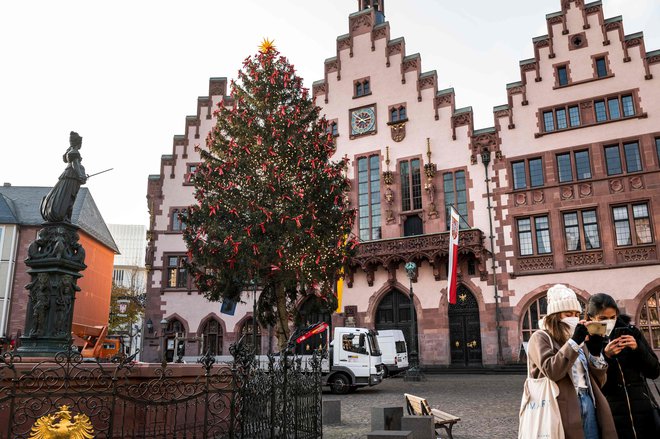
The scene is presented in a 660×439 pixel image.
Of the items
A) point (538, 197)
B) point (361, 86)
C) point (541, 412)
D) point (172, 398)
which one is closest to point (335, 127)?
point (361, 86)

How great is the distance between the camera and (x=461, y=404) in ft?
49.4

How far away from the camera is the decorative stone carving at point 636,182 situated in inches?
1025

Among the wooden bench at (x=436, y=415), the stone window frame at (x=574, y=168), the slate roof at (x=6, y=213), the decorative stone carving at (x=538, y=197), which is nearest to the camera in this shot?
the wooden bench at (x=436, y=415)

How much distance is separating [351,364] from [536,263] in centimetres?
1253

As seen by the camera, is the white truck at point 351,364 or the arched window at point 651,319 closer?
the white truck at point 351,364

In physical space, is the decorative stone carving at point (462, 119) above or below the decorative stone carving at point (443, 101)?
below

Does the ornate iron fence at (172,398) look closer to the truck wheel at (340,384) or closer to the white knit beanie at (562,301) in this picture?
the white knit beanie at (562,301)

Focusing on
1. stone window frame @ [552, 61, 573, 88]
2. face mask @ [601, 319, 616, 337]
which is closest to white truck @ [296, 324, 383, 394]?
face mask @ [601, 319, 616, 337]

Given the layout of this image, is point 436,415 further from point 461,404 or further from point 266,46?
point 266,46

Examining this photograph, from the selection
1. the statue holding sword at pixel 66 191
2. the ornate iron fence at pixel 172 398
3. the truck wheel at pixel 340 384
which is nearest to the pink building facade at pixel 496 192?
the truck wheel at pixel 340 384

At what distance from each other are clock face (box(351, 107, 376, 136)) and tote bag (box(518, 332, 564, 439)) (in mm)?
29992

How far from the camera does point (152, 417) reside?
821 cm

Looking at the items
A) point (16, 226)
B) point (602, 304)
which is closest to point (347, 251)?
point (602, 304)

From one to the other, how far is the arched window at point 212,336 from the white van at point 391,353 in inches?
474
